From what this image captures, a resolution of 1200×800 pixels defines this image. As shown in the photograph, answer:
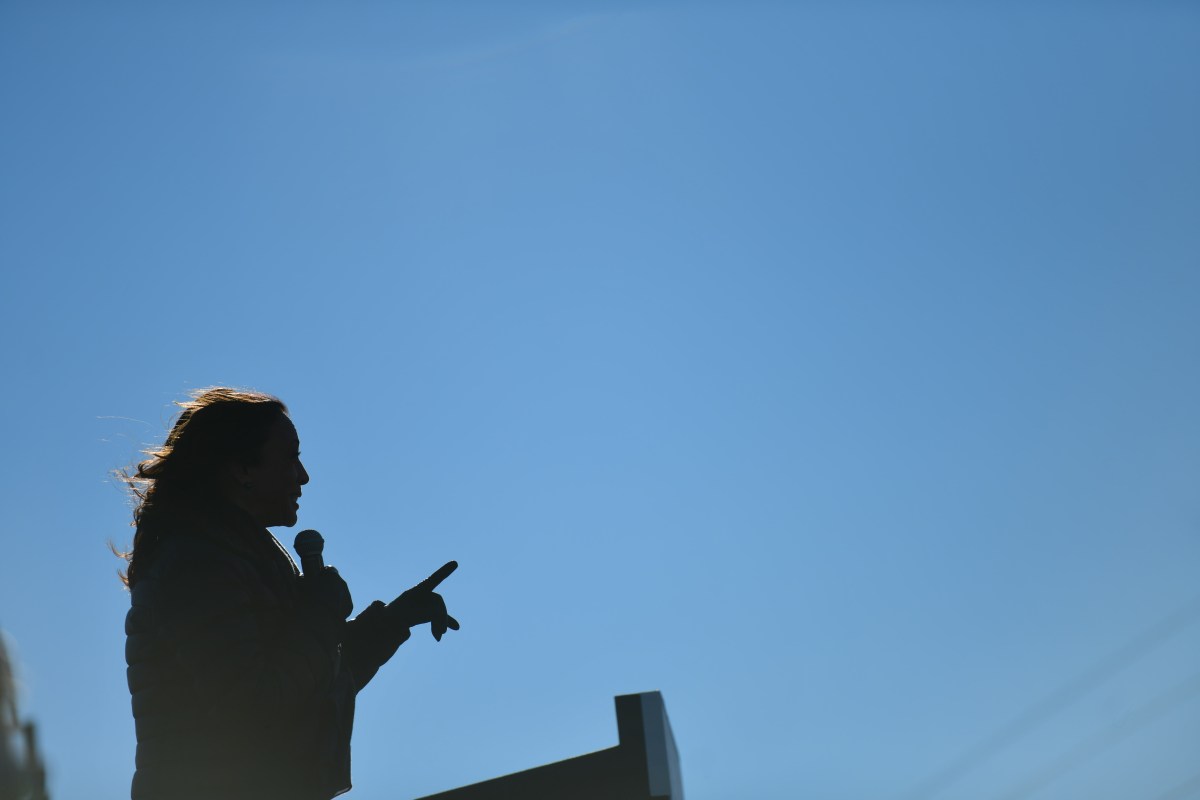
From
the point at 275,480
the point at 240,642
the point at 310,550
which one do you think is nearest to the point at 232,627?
the point at 240,642

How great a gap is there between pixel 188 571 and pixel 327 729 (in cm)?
53

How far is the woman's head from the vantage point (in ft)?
11.4

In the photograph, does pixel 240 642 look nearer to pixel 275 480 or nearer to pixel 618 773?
pixel 275 480

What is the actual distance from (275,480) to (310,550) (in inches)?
8.6

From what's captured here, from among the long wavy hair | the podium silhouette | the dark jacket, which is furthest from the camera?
the podium silhouette

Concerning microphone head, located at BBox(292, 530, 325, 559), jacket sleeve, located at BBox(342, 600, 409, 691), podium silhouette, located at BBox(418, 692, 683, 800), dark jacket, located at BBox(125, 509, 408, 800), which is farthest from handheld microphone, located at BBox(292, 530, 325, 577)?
podium silhouette, located at BBox(418, 692, 683, 800)

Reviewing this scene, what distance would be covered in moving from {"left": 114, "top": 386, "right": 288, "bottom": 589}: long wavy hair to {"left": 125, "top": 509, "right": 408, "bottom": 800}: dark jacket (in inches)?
4.9

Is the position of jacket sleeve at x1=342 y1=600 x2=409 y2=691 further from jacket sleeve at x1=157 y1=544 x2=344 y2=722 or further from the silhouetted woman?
jacket sleeve at x1=157 y1=544 x2=344 y2=722

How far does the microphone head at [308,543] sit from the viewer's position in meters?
3.51

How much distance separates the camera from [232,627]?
3.11 metres

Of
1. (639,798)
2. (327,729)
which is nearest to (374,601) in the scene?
(327,729)

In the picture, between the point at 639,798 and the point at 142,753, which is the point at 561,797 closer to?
the point at 639,798

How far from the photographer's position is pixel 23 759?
189cm

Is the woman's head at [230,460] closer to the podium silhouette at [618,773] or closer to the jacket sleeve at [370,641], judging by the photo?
the jacket sleeve at [370,641]
